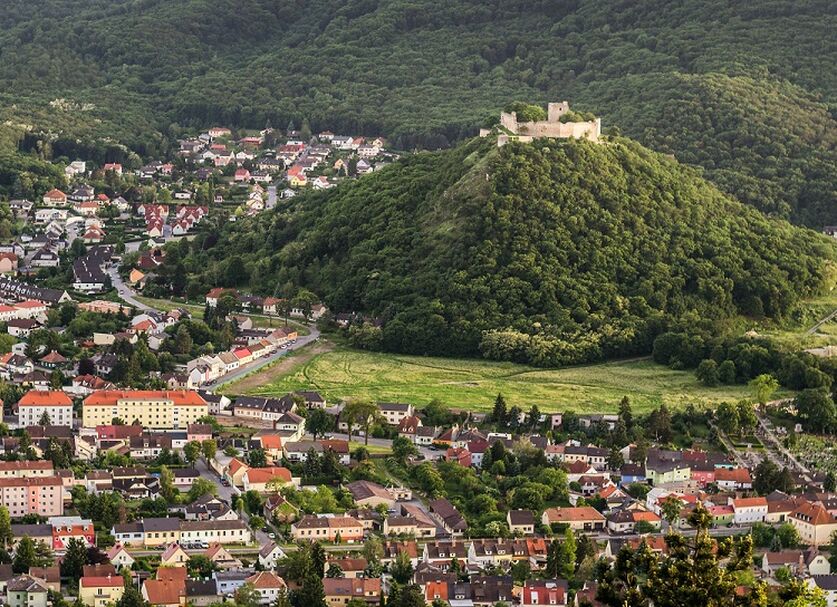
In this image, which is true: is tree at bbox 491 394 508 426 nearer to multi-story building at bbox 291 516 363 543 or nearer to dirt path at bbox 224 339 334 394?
dirt path at bbox 224 339 334 394

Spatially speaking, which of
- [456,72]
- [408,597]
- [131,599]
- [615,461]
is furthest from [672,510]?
[456,72]

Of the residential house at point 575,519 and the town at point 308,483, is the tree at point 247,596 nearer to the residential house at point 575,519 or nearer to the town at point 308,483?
the town at point 308,483

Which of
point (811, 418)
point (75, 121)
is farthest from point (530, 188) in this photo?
point (75, 121)

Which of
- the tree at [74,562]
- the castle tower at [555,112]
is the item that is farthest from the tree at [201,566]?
the castle tower at [555,112]

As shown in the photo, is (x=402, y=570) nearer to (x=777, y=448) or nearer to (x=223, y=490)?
(x=223, y=490)

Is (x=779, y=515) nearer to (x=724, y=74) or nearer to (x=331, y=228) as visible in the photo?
(x=331, y=228)
